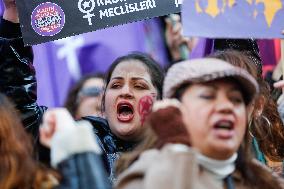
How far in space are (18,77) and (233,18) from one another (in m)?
1.13

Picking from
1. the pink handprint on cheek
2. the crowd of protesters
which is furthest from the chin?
the pink handprint on cheek

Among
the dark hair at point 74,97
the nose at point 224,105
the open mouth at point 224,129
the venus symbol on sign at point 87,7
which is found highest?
the venus symbol on sign at point 87,7

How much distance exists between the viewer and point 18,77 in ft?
13.8

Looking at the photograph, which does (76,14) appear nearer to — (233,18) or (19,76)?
(19,76)

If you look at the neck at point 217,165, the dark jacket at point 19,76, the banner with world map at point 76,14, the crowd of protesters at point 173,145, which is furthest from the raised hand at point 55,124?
the banner with world map at point 76,14

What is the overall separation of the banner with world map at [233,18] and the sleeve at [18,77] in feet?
3.05

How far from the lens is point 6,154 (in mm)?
3299

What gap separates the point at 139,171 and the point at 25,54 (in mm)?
1372

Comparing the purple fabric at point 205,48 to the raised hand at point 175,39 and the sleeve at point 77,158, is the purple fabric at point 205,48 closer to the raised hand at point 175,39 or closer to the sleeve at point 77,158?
the raised hand at point 175,39

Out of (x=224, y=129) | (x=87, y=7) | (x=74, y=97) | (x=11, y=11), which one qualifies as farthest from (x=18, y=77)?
(x=74, y=97)

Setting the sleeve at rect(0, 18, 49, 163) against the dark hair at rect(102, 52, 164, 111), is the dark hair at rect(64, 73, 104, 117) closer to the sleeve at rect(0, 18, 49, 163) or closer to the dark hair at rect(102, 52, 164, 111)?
the dark hair at rect(102, 52, 164, 111)

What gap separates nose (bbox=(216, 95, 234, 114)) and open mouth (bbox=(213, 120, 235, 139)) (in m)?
0.04

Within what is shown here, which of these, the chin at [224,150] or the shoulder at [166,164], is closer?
the shoulder at [166,164]

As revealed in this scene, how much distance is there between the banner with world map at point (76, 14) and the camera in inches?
168
